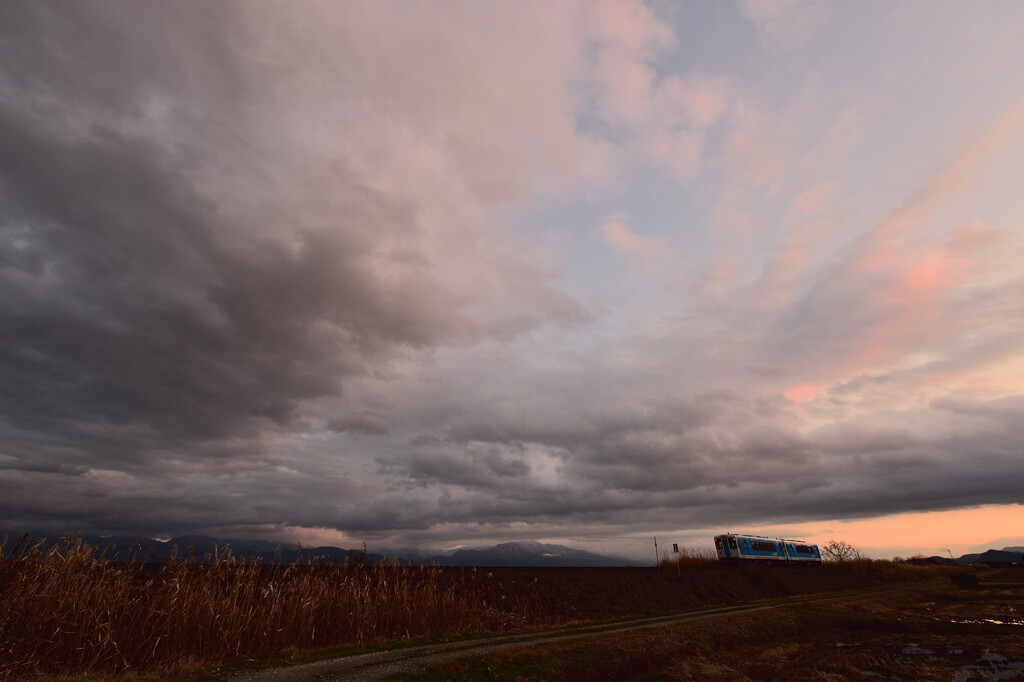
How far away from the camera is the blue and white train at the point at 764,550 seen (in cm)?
5988

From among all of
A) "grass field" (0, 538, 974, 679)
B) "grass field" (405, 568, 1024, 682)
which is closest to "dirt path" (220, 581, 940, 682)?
"grass field" (405, 568, 1024, 682)

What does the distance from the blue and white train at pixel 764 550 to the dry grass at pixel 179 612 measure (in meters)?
48.1

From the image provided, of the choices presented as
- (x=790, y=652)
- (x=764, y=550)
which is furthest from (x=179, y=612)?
(x=764, y=550)

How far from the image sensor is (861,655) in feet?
61.2

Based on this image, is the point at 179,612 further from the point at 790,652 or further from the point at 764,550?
the point at 764,550

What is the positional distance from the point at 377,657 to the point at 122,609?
24.8ft

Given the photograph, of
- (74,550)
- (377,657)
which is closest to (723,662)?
(377,657)

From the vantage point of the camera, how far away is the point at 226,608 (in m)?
16.0

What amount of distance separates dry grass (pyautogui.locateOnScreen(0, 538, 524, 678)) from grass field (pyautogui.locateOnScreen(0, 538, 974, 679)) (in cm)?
3

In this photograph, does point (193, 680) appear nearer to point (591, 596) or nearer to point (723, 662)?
point (723, 662)

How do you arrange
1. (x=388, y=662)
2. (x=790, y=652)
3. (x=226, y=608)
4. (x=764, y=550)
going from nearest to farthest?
(x=388, y=662) < (x=226, y=608) < (x=790, y=652) < (x=764, y=550)

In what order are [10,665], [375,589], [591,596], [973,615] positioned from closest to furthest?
[10,665] → [375,589] → [973,615] → [591,596]

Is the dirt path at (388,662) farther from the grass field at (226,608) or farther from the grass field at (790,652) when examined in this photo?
the grass field at (226,608)

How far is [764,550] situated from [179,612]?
67991 millimetres
